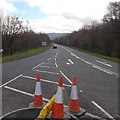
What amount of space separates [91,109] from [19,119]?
6.87ft

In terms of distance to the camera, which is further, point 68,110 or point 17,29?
point 17,29

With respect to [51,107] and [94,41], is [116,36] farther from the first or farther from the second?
[51,107]

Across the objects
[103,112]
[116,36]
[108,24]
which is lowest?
[103,112]

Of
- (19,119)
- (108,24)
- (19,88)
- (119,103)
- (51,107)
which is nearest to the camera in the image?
(19,119)

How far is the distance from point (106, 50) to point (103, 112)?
118 ft

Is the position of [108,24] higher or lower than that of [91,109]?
higher

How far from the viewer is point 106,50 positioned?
39688mm

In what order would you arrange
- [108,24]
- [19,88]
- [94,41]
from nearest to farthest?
1. [19,88]
2. [108,24]
3. [94,41]

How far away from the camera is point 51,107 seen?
471cm

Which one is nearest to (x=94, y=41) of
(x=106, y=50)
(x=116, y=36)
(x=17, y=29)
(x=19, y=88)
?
(x=106, y=50)

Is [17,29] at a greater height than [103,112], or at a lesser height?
greater

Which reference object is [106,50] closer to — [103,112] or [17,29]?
[17,29]

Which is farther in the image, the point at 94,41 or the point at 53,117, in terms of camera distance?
the point at 94,41

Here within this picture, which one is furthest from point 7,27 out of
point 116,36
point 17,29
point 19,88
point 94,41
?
point 94,41
